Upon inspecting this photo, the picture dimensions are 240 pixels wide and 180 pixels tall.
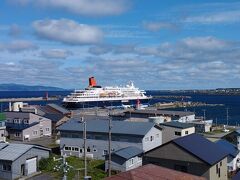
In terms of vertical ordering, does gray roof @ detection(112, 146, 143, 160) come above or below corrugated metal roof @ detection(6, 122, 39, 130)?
below

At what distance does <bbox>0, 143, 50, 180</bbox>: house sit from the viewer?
86.4 ft


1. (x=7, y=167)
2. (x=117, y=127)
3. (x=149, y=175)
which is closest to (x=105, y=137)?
(x=117, y=127)

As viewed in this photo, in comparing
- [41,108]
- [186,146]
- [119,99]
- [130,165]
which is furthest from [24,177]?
[119,99]

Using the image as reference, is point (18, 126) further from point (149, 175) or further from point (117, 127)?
point (149, 175)

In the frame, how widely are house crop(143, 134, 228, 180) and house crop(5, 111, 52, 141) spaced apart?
74.2ft

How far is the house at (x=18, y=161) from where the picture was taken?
1037 inches

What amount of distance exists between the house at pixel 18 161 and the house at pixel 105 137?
577 cm

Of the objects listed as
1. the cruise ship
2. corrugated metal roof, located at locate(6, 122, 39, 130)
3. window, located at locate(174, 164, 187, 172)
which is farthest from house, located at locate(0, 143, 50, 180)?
the cruise ship

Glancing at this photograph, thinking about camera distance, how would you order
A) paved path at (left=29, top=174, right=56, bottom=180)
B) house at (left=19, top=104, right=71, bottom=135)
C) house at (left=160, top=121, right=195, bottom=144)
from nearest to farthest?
1. paved path at (left=29, top=174, right=56, bottom=180)
2. house at (left=160, top=121, right=195, bottom=144)
3. house at (left=19, top=104, right=71, bottom=135)

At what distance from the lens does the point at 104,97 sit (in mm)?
112438

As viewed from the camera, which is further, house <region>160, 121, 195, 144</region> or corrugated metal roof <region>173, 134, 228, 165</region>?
house <region>160, 121, 195, 144</region>

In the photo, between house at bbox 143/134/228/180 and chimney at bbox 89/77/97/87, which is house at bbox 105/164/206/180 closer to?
house at bbox 143/134/228/180

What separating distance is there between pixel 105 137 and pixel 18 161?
830 cm

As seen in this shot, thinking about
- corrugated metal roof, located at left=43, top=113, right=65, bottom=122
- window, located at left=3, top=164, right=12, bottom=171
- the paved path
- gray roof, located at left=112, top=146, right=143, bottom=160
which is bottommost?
the paved path
